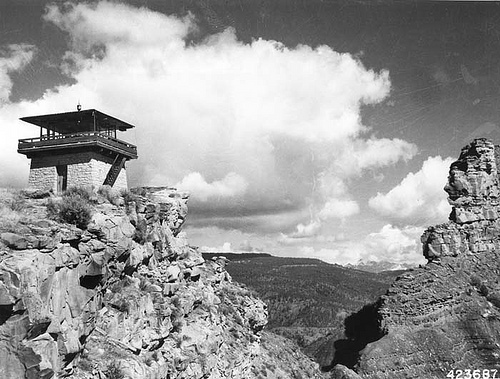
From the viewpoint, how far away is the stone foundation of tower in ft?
107

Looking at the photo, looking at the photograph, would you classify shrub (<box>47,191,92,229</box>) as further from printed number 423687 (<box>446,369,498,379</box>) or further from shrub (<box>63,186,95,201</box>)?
printed number 423687 (<box>446,369,498,379</box>)

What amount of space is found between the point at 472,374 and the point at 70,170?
195 feet

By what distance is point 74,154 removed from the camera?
33.0m

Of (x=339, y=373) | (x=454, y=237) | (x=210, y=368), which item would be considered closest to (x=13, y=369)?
(x=210, y=368)

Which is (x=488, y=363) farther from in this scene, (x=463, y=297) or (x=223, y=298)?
(x=223, y=298)

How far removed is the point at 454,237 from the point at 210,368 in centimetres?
6122

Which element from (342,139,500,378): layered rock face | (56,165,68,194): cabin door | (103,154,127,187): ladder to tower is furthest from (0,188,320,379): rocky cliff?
(342,139,500,378): layered rock face

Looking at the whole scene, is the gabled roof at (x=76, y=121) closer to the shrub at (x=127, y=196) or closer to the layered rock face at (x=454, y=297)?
the shrub at (x=127, y=196)

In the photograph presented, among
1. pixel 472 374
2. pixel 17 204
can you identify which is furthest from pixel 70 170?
pixel 472 374

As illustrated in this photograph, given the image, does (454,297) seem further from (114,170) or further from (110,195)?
(110,195)

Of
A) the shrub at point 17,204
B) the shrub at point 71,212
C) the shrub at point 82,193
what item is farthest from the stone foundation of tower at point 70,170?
the shrub at point 71,212

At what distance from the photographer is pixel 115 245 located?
2559 centimetres

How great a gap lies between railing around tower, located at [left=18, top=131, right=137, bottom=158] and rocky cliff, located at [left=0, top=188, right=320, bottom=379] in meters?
4.55

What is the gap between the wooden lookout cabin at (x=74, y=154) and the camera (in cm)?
3262
